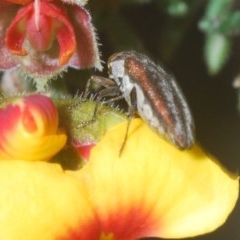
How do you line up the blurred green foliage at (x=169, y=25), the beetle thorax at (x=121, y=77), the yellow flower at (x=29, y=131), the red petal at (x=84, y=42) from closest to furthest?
the yellow flower at (x=29, y=131), the beetle thorax at (x=121, y=77), the red petal at (x=84, y=42), the blurred green foliage at (x=169, y=25)

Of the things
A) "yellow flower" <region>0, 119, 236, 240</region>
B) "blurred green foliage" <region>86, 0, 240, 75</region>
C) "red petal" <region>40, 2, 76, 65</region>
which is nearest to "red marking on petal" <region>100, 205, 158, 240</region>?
"yellow flower" <region>0, 119, 236, 240</region>

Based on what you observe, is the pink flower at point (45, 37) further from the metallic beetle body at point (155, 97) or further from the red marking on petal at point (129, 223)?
the red marking on petal at point (129, 223)

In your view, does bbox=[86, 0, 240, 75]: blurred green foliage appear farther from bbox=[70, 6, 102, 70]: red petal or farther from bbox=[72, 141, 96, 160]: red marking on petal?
bbox=[72, 141, 96, 160]: red marking on petal

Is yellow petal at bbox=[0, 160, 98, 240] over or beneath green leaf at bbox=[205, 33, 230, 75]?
over

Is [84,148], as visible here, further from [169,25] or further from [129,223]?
[169,25]

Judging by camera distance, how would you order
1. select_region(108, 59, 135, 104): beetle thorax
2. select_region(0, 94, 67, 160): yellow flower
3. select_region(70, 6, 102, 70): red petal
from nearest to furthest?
select_region(0, 94, 67, 160): yellow flower → select_region(108, 59, 135, 104): beetle thorax → select_region(70, 6, 102, 70): red petal

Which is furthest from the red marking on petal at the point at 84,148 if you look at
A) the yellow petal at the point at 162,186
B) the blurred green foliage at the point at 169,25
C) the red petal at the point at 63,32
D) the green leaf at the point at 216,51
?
the green leaf at the point at 216,51

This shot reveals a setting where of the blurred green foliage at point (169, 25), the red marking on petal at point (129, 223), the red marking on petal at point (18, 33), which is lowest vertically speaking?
the blurred green foliage at point (169, 25)
